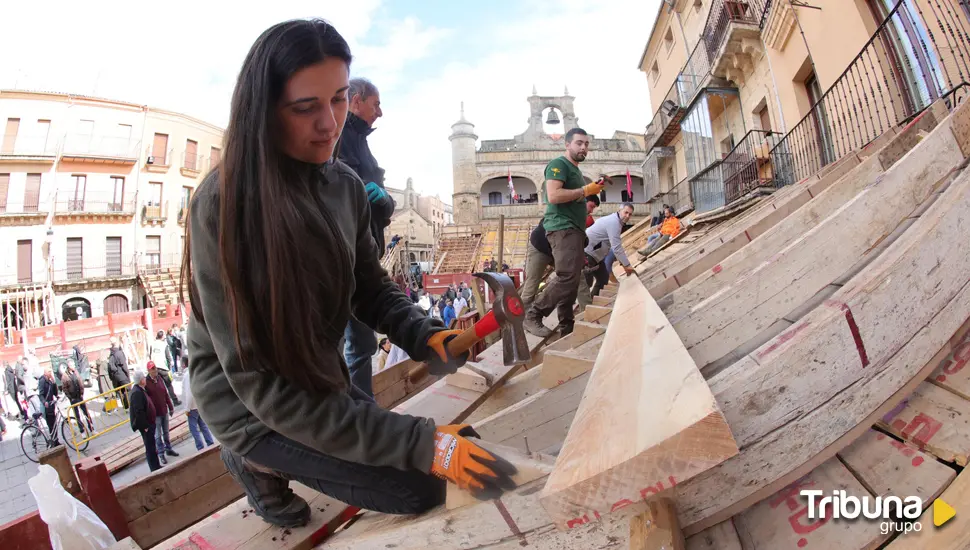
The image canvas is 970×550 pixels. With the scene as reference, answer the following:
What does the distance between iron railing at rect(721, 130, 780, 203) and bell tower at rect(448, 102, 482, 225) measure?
21.6 metres

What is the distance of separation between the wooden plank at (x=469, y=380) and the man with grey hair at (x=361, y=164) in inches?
22.6

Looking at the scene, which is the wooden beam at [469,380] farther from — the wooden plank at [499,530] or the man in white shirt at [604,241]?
the man in white shirt at [604,241]

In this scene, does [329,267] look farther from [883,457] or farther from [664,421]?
[883,457]

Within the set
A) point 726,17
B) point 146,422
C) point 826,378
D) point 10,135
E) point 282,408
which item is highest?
point 10,135

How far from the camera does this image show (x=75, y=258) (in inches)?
1015

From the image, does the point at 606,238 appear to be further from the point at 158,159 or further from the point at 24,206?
the point at 24,206

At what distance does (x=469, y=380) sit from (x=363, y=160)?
5.11 ft

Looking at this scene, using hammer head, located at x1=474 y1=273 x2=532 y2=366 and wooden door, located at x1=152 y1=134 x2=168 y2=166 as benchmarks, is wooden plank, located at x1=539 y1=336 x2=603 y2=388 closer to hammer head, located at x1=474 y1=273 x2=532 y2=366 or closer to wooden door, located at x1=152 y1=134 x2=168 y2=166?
hammer head, located at x1=474 y1=273 x2=532 y2=366

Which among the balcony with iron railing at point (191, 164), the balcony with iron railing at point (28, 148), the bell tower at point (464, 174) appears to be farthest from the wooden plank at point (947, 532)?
the balcony with iron railing at point (28, 148)

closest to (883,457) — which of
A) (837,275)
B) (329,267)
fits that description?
(837,275)

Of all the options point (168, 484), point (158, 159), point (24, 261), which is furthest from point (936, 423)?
point (158, 159)

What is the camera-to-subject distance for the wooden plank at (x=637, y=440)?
0.71m

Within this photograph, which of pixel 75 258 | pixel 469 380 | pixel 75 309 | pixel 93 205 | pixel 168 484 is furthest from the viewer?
pixel 93 205

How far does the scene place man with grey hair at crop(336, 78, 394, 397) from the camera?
265 centimetres
